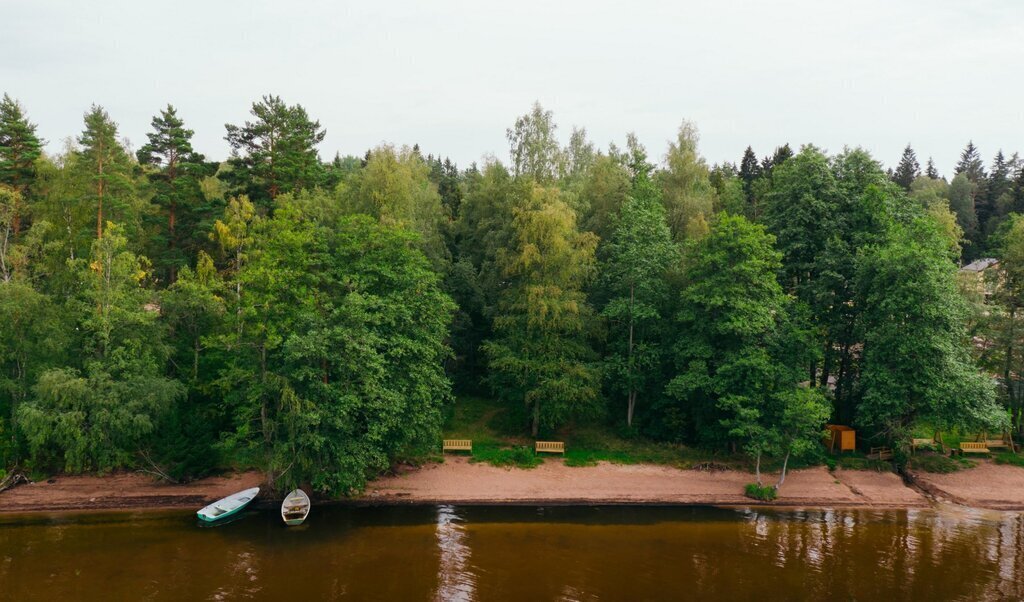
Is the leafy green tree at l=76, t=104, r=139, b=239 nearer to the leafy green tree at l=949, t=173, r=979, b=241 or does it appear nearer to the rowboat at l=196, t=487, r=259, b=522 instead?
the rowboat at l=196, t=487, r=259, b=522

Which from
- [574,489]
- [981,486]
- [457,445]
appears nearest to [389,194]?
[457,445]

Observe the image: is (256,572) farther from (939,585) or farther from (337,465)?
(939,585)

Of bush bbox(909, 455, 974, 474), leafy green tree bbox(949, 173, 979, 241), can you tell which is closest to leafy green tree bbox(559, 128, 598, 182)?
bush bbox(909, 455, 974, 474)

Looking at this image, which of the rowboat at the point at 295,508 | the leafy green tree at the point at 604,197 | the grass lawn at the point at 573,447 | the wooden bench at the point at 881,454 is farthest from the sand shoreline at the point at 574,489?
the leafy green tree at the point at 604,197

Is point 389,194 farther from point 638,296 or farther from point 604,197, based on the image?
point 604,197

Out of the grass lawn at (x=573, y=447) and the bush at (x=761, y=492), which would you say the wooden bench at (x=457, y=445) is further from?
the bush at (x=761, y=492)
